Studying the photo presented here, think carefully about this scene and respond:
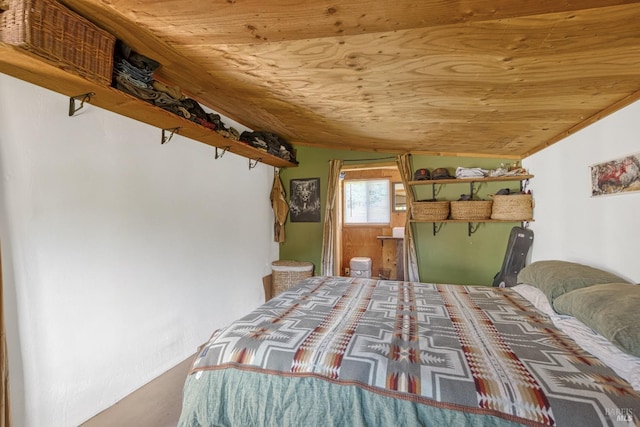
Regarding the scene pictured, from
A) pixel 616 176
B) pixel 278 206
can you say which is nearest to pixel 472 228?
pixel 616 176

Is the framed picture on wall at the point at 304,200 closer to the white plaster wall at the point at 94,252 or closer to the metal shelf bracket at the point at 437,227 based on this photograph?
the white plaster wall at the point at 94,252

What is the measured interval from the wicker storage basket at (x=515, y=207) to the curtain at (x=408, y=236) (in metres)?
0.94

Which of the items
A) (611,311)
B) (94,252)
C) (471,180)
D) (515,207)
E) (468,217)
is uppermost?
(471,180)

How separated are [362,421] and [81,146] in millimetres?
→ 2068

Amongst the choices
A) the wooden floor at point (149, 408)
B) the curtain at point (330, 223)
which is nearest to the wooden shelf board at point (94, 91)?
the curtain at point (330, 223)

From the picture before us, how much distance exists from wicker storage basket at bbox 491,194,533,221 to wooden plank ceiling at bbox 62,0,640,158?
0.72 m

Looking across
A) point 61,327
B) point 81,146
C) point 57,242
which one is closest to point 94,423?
point 61,327

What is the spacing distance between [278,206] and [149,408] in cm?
253

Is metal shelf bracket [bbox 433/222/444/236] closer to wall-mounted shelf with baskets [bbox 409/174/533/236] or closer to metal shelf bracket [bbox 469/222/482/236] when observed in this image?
wall-mounted shelf with baskets [bbox 409/174/533/236]

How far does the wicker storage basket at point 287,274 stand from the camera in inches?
138

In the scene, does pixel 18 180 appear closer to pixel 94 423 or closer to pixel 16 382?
pixel 16 382

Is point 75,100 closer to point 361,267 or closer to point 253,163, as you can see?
point 253,163

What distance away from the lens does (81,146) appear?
63.9 inches

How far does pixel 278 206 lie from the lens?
3.82 meters
